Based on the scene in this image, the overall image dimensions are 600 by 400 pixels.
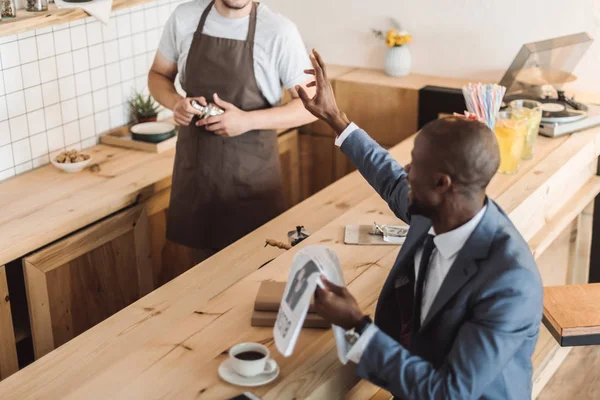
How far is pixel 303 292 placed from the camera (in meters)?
1.76

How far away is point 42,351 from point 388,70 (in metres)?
2.17

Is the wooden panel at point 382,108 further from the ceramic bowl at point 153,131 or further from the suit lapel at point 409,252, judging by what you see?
the suit lapel at point 409,252

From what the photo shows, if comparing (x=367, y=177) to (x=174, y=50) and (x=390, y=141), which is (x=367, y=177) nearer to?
(x=174, y=50)

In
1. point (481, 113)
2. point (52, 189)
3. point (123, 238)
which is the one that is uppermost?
point (481, 113)

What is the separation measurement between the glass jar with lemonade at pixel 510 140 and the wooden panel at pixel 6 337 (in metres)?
1.80

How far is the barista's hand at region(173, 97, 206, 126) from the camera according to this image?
302cm

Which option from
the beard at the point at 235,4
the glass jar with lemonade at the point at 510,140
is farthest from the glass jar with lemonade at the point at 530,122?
the beard at the point at 235,4

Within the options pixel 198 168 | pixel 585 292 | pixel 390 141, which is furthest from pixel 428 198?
pixel 390 141

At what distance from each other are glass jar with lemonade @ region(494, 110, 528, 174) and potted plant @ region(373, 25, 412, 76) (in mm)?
1185

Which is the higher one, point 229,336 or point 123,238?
point 229,336

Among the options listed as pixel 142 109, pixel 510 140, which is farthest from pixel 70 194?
pixel 510 140

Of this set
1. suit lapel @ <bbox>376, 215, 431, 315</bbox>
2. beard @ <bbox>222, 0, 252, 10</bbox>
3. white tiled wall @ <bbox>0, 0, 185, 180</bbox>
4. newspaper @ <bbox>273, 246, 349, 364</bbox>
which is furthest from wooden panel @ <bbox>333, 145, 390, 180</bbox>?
newspaper @ <bbox>273, 246, 349, 364</bbox>

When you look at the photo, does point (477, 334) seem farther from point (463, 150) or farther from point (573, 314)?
point (573, 314)

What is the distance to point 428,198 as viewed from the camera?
1760mm
